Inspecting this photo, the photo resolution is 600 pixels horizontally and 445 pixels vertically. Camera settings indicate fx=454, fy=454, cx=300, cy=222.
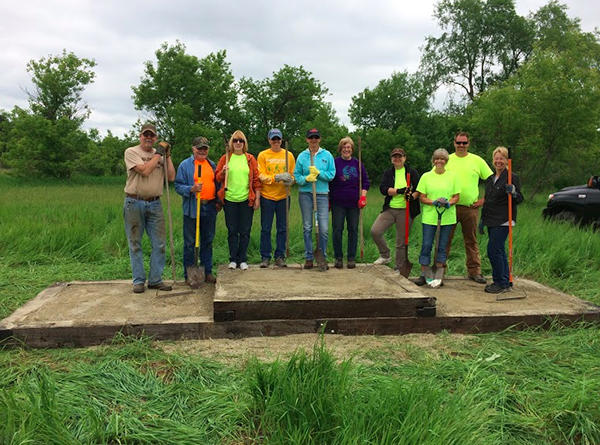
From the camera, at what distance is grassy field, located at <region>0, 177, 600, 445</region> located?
2.47 m

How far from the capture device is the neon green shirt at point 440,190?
5535 mm

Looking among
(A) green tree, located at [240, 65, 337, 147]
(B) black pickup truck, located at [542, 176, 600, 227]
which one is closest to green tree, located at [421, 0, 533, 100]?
(A) green tree, located at [240, 65, 337, 147]

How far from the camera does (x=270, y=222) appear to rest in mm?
5957

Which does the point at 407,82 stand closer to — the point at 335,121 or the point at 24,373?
the point at 335,121

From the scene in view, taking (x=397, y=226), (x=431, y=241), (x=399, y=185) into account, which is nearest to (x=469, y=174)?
(x=399, y=185)

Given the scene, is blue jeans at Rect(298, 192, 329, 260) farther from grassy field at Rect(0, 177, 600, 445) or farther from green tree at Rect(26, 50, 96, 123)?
green tree at Rect(26, 50, 96, 123)

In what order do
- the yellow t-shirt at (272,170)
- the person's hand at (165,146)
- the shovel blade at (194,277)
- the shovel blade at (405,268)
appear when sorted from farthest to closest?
the shovel blade at (405,268)
the yellow t-shirt at (272,170)
the shovel blade at (194,277)
the person's hand at (165,146)

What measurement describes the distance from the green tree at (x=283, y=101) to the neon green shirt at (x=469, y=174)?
903 inches

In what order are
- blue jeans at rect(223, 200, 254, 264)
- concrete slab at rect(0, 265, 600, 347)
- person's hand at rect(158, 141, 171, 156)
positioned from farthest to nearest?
blue jeans at rect(223, 200, 254, 264)
person's hand at rect(158, 141, 171, 156)
concrete slab at rect(0, 265, 600, 347)

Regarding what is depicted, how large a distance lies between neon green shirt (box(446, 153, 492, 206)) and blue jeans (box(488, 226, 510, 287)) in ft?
1.87

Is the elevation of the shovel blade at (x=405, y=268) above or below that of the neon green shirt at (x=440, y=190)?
below

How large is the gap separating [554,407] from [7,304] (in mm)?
5279

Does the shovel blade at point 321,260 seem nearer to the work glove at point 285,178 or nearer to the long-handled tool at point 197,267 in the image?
the work glove at point 285,178

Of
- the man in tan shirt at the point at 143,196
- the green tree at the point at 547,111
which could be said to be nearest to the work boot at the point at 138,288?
the man in tan shirt at the point at 143,196
